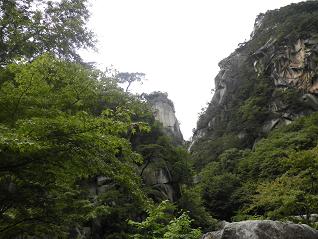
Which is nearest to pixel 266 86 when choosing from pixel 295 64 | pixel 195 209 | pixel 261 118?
pixel 261 118

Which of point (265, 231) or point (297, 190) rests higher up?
point (297, 190)

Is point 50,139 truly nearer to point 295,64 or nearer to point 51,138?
point 51,138

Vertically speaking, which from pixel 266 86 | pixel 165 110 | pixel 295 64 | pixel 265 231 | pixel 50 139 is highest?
pixel 165 110

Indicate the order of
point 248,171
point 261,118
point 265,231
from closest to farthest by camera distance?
point 265,231 < point 248,171 < point 261,118

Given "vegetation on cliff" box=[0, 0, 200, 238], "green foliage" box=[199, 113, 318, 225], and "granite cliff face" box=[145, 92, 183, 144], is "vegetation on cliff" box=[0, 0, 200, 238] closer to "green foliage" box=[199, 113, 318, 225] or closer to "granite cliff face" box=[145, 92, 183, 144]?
"green foliage" box=[199, 113, 318, 225]

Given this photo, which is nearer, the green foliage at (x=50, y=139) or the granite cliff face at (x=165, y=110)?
the green foliage at (x=50, y=139)

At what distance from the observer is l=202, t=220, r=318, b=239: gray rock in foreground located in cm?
747

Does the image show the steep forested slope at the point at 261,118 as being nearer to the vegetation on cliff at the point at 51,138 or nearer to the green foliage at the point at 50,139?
the vegetation on cliff at the point at 51,138

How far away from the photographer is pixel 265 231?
7.53 m

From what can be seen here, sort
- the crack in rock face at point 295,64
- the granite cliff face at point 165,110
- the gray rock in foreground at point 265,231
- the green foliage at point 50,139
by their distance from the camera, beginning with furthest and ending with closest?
the granite cliff face at point 165,110 < the crack in rock face at point 295,64 < the gray rock in foreground at point 265,231 < the green foliage at point 50,139

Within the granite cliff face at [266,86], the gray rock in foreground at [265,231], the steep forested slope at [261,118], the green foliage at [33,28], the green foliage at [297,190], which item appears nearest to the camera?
the gray rock in foreground at [265,231]

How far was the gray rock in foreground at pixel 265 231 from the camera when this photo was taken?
7469 mm

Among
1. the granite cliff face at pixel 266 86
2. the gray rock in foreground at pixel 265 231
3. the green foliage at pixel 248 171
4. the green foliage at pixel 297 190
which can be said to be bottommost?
the gray rock in foreground at pixel 265 231

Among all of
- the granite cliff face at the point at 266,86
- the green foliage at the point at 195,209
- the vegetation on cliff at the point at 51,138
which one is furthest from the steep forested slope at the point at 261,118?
the vegetation on cliff at the point at 51,138
